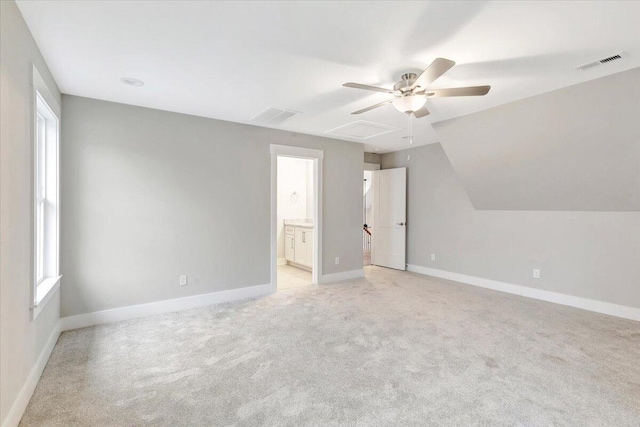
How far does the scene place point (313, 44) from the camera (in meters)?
2.25

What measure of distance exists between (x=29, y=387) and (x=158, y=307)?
1.66m

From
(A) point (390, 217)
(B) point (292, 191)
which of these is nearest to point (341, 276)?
(A) point (390, 217)

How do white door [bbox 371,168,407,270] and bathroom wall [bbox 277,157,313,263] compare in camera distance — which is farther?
bathroom wall [bbox 277,157,313,263]

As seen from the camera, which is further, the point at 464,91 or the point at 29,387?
the point at 464,91

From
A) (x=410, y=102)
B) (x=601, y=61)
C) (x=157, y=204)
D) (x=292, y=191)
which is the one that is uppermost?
(x=601, y=61)

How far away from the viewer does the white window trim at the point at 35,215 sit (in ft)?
7.14

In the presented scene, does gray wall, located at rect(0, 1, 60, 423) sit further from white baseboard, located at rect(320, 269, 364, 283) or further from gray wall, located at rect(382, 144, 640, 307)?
gray wall, located at rect(382, 144, 640, 307)

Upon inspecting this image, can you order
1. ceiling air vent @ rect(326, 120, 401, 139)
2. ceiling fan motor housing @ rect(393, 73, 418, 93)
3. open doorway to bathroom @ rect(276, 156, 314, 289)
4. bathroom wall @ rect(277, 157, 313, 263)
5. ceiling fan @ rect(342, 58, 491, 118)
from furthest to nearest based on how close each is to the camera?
1. bathroom wall @ rect(277, 157, 313, 263)
2. open doorway to bathroom @ rect(276, 156, 314, 289)
3. ceiling air vent @ rect(326, 120, 401, 139)
4. ceiling fan motor housing @ rect(393, 73, 418, 93)
5. ceiling fan @ rect(342, 58, 491, 118)

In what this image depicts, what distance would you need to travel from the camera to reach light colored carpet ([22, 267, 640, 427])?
1921 mm

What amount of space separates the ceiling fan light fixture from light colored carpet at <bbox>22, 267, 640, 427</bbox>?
7.10ft

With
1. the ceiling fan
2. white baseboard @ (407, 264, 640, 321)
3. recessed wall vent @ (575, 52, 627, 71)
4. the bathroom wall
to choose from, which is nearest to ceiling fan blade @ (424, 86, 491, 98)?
the ceiling fan

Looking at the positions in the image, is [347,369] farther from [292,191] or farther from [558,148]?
[292,191]

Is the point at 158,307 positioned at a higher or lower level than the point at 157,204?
lower

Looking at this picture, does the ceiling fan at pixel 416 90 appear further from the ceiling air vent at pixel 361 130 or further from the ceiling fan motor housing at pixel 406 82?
the ceiling air vent at pixel 361 130
